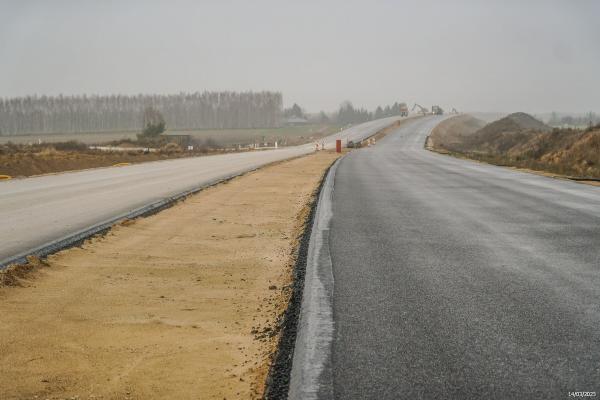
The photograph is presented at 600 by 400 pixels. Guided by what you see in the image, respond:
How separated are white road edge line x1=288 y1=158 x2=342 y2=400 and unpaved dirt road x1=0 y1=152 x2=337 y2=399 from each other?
0.26 m

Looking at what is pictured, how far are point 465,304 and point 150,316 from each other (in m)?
2.82

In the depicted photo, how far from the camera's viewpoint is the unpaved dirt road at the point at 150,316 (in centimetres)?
385

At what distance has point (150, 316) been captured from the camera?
5387 millimetres

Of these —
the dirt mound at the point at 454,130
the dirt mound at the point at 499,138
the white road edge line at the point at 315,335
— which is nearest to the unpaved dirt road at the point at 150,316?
the white road edge line at the point at 315,335

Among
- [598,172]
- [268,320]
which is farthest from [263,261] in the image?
[598,172]

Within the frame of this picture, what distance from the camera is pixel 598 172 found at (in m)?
25.0

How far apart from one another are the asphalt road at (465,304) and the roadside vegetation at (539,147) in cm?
1406

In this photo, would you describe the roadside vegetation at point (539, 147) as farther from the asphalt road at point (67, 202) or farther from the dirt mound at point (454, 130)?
the asphalt road at point (67, 202)

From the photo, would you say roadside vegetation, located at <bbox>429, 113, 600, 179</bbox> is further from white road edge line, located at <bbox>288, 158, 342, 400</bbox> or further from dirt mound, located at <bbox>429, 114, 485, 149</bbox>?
white road edge line, located at <bbox>288, 158, 342, 400</bbox>

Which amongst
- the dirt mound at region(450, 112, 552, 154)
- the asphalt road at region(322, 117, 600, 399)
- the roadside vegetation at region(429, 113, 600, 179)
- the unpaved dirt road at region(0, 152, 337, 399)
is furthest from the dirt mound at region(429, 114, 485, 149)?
the unpaved dirt road at region(0, 152, 337, 399)

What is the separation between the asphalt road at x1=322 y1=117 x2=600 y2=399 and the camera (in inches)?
137

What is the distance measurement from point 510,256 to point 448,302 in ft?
7.90

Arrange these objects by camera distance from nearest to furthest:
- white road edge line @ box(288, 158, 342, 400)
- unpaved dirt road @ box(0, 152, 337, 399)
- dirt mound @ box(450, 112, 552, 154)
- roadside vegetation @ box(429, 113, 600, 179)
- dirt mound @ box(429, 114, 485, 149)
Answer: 1. white road edge line @ box(288, 158, 342, 400)
2. unpaved dirt road @ box(0, 152, 337, 399)
3. roadside vegetation @ box(429, 113, 600, 179)
4. dirt mound @ box(450, 112, 552, 154)
5. dirt mound @ box(429, 114, 485, 149)

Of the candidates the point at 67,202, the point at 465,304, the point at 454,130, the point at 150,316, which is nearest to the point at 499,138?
the point at 454,130
